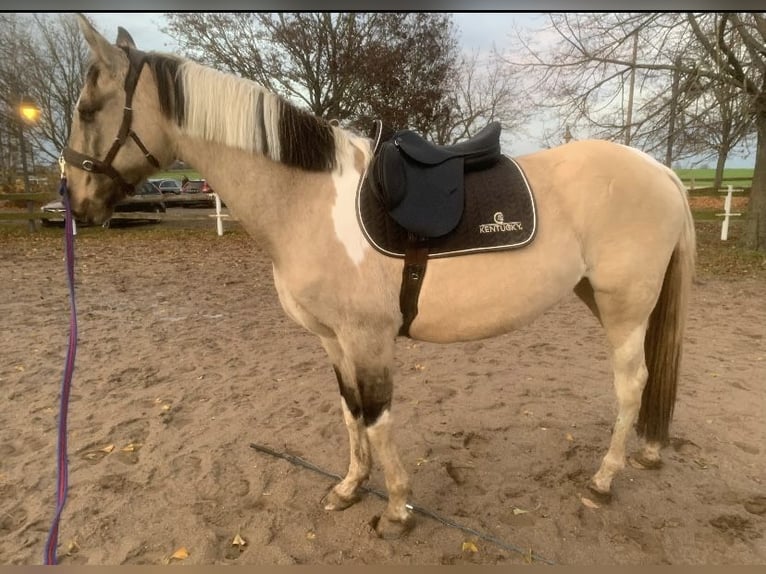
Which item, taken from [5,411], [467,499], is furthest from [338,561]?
[5,411]

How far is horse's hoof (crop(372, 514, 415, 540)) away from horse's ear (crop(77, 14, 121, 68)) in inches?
86.1

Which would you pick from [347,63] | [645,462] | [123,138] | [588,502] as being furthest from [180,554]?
[347,63]

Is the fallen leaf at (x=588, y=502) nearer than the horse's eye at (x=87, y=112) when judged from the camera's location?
No

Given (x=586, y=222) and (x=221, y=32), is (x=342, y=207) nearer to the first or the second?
(x=586, y=222)

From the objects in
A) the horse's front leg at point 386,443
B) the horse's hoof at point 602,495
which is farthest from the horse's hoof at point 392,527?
the horse's hoof at point 602,495

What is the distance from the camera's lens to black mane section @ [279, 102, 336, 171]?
5.93 ft

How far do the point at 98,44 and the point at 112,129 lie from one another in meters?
0.28

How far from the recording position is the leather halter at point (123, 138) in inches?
65.6

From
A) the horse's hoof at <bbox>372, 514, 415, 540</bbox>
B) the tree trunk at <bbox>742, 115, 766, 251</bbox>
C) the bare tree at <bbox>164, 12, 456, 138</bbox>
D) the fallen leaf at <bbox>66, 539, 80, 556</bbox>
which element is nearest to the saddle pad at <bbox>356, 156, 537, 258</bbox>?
the horse's hoof at <bbox>372, 514, 415, 540</bbox>

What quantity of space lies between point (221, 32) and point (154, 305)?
4.65 m

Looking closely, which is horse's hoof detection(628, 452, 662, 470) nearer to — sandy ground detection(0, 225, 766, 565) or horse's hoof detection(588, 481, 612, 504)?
sandy ground detection(0, 225, 766, 565)

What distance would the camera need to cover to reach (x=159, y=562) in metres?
1.95

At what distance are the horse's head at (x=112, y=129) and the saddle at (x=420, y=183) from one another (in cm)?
87

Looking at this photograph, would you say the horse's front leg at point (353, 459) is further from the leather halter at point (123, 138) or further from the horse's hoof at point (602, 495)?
the leather halter at point (123, 138)
